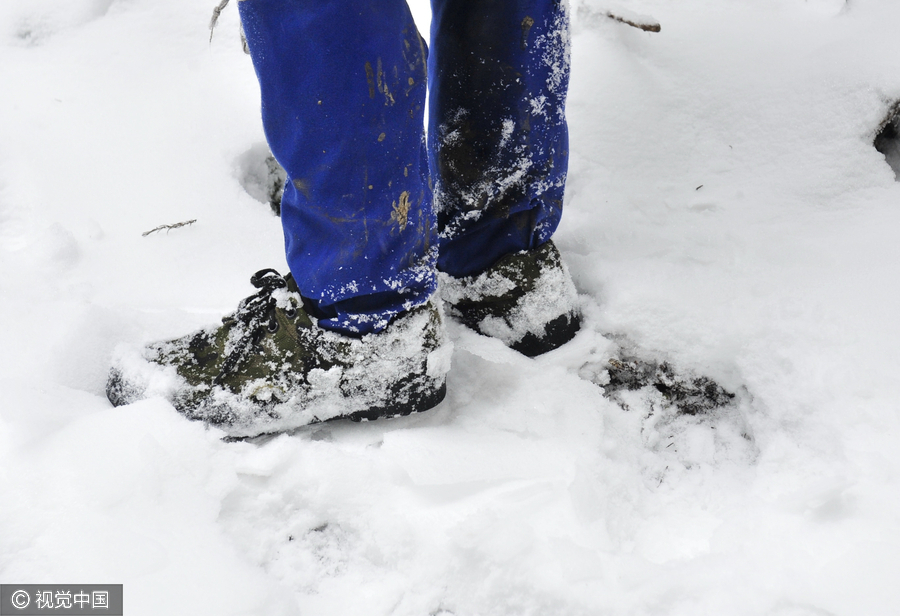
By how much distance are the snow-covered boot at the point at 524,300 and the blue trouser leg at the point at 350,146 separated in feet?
0.63

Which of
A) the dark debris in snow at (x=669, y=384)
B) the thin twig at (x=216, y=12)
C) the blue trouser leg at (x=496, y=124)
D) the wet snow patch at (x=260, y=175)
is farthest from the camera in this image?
the wet snow patch at (x=260, y=175)

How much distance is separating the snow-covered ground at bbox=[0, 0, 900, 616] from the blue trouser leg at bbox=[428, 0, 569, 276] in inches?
8.4

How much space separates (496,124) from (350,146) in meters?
0.34

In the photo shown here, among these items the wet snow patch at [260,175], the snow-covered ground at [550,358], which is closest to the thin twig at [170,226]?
the snow-covered ground at [550,358]

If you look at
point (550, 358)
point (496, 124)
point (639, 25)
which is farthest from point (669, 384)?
point (639, 25)

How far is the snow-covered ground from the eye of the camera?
0.82m

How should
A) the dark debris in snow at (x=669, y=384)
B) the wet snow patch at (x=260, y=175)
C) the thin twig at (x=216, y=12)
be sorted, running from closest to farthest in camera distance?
the dark debris in snow at (x=669, y=384) < the thin twig at (x=216, y=12) < the wet snow patch at (x=260, y=175)

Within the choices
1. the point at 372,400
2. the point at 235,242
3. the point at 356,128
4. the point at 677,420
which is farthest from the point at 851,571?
the point at 235,242

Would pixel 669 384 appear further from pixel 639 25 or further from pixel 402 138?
pixel 639 25

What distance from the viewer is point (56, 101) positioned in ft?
5.26

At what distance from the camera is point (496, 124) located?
1034 mm

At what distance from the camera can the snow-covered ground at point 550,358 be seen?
32.2 inches

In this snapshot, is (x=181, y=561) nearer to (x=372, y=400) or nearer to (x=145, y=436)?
(x=145, y=436)

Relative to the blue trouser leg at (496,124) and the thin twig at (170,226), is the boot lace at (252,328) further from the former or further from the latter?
the thin twig at (170,226)
